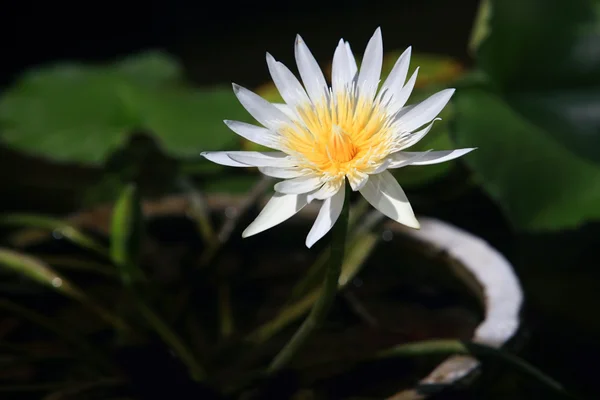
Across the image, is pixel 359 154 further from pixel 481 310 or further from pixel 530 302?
pixel 530 302

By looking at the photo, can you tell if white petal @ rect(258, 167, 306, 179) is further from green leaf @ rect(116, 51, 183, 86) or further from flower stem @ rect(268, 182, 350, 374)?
green leaf @ rect(116, 51, 183, 86)

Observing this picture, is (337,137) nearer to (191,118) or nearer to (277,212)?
(277,212)

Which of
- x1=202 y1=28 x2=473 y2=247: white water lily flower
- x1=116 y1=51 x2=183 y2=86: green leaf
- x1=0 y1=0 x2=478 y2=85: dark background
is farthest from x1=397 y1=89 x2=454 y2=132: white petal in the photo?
x1=0 y1=0 x2=478 y2=85: dark background

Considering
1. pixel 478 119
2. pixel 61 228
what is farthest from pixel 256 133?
pixel 478 119

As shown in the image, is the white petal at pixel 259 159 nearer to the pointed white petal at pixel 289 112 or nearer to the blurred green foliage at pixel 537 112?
the pointed white petal at pixel 289 112

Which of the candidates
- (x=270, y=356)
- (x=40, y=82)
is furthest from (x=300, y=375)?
(x=40, y=82)

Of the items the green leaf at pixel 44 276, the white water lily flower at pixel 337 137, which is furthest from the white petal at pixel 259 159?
the green leaf at pixel 44 276
